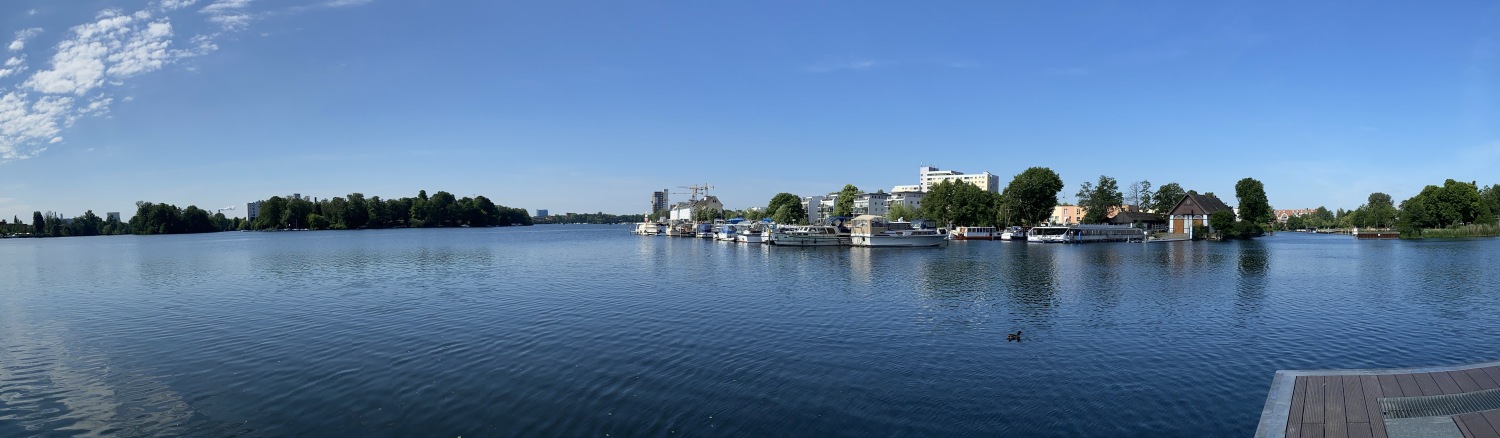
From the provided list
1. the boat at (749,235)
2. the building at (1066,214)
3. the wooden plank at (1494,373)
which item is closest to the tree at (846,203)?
the building at (1066,214)

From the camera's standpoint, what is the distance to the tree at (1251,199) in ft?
383

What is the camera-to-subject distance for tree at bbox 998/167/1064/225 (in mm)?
113438

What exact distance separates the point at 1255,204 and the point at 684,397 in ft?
459

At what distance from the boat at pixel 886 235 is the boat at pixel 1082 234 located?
84.9ft

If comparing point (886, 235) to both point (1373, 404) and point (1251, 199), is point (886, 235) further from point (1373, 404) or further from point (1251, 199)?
point (1251, 199)

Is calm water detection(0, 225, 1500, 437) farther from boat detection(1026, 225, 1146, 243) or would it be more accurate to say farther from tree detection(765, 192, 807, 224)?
tree detection(765, 192, 807, 224)

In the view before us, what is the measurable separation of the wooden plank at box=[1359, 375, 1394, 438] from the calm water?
64.7 inches

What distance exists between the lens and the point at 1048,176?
4481 inches

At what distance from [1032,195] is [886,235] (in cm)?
5180

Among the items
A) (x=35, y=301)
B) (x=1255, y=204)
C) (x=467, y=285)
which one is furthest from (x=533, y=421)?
(x=1255, y=204)

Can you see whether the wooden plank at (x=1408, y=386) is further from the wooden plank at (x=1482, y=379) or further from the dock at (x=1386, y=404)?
the wooden plank at (x=1482, y=379)

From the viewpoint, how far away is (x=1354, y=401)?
10328 mm

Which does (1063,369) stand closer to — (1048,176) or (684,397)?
(684,397)

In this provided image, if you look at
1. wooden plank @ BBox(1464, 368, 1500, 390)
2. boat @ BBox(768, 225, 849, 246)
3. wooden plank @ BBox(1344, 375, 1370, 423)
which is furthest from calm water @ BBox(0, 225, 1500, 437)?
boat @ BBox(768, 225, 849, 246)
